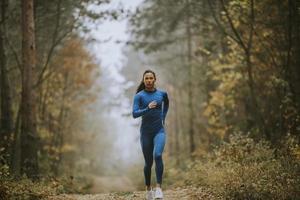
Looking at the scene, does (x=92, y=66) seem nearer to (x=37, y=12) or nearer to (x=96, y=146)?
(x=37, y=12)

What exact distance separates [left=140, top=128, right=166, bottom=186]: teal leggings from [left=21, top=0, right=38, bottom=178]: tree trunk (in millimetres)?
4896

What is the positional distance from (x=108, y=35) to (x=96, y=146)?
93.1ft

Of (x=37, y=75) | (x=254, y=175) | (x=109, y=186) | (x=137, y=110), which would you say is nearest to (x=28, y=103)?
(x=137, y=110)

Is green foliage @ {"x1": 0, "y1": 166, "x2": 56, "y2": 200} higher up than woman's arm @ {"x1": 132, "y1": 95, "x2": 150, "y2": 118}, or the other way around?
woman's arm @ {"x1": 132, "y1": 95, "x2": 150, "y2": 118}

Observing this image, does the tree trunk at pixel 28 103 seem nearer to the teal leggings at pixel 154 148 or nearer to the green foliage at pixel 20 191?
the green foliage at pixel 20 191

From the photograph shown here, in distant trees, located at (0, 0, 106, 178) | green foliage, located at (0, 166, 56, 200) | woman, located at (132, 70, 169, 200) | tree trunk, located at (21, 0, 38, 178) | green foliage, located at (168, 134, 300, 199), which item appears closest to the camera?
green foliage, located at (168, 134, 300, 199)

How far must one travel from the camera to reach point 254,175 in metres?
8.84

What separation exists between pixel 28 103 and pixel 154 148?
562 cm

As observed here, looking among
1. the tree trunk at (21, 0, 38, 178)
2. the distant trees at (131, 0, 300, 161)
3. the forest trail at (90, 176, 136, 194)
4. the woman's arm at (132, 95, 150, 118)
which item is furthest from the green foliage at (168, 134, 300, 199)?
the forest trail at (90, 176, 136, 194)

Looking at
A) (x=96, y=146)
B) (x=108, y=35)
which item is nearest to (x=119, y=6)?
(x=108, y=35)

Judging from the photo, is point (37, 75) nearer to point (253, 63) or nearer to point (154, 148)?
point (253, 63)

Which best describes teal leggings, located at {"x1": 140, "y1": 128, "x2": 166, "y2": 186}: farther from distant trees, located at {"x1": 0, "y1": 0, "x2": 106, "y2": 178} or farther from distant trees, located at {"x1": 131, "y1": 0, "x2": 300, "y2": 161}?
distant trees, located at {"x1": 131, "y1": 0, "x2": 300, "y2": 161}

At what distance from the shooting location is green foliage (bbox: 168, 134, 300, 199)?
7.48 m

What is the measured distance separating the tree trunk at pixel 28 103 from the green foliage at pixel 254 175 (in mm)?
4854
